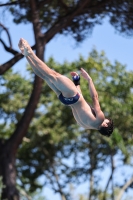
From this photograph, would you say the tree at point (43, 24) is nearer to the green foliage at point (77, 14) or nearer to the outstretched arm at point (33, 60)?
the green foliage at point (77, 14)

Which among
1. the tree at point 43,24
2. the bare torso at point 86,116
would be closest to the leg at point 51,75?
the bare torso at point 86,116

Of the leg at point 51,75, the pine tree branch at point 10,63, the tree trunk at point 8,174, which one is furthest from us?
the tree trunk at point 8,174

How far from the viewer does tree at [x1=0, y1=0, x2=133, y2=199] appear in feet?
53.7

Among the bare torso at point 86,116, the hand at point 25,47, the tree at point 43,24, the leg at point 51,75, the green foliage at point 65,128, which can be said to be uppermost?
the hand at point 25,47

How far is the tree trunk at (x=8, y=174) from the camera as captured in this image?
16.2 metres

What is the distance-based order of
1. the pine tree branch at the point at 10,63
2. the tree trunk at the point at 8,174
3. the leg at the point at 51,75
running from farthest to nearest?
the tree trunk at the point at 8,174, the pine tree branch at the point at 10,63, the leg at the point at 51,75

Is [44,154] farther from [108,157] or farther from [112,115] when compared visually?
[112,115]

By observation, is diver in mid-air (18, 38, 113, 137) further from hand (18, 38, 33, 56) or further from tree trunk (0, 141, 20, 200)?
tree trunk (0, 141, 20, 200)

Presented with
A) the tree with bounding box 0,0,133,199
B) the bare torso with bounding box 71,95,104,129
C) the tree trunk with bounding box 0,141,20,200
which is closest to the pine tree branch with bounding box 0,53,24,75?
the tree with bounding box 0,0,133,199

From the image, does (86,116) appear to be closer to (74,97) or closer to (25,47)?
(74,97)

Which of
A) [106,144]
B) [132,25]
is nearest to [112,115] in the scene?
[106,144]

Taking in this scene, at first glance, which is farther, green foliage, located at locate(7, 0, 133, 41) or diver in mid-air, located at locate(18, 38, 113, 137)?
green foliage, located at locate(7, 0, 133, 41)

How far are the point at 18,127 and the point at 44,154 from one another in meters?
5.16

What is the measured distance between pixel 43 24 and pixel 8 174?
5.17 metres
